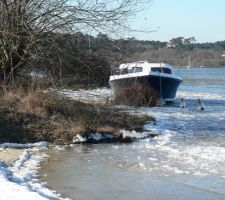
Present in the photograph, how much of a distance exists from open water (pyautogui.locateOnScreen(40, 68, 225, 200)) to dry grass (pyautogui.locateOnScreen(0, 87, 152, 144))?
39.9 inches

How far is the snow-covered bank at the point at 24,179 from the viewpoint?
774cm

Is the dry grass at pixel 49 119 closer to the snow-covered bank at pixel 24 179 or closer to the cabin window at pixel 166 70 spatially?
the snow-covered bank at pixel 24 179

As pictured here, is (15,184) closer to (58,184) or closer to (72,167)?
(58,184)

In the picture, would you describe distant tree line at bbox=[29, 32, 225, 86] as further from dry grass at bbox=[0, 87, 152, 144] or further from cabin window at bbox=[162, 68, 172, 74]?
cabin window at bbox=[162, 68, 172, 74]

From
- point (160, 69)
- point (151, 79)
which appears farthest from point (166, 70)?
point (151, 79)

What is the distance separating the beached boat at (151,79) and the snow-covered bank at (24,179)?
15.8 m

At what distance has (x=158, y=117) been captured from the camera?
20.0 m

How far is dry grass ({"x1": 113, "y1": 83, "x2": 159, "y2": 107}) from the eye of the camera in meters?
24.6

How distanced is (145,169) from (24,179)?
254cm

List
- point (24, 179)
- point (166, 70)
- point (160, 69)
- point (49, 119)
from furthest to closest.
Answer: point (166, 70)
point (160, 69)
point (49, 119)
point (24, 179)

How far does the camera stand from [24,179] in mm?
9188

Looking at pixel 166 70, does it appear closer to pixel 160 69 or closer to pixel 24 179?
pixel 160 69

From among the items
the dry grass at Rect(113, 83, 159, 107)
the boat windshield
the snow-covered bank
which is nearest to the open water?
the snow-covered bank

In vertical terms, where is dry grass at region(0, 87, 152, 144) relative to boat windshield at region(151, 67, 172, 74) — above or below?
below
